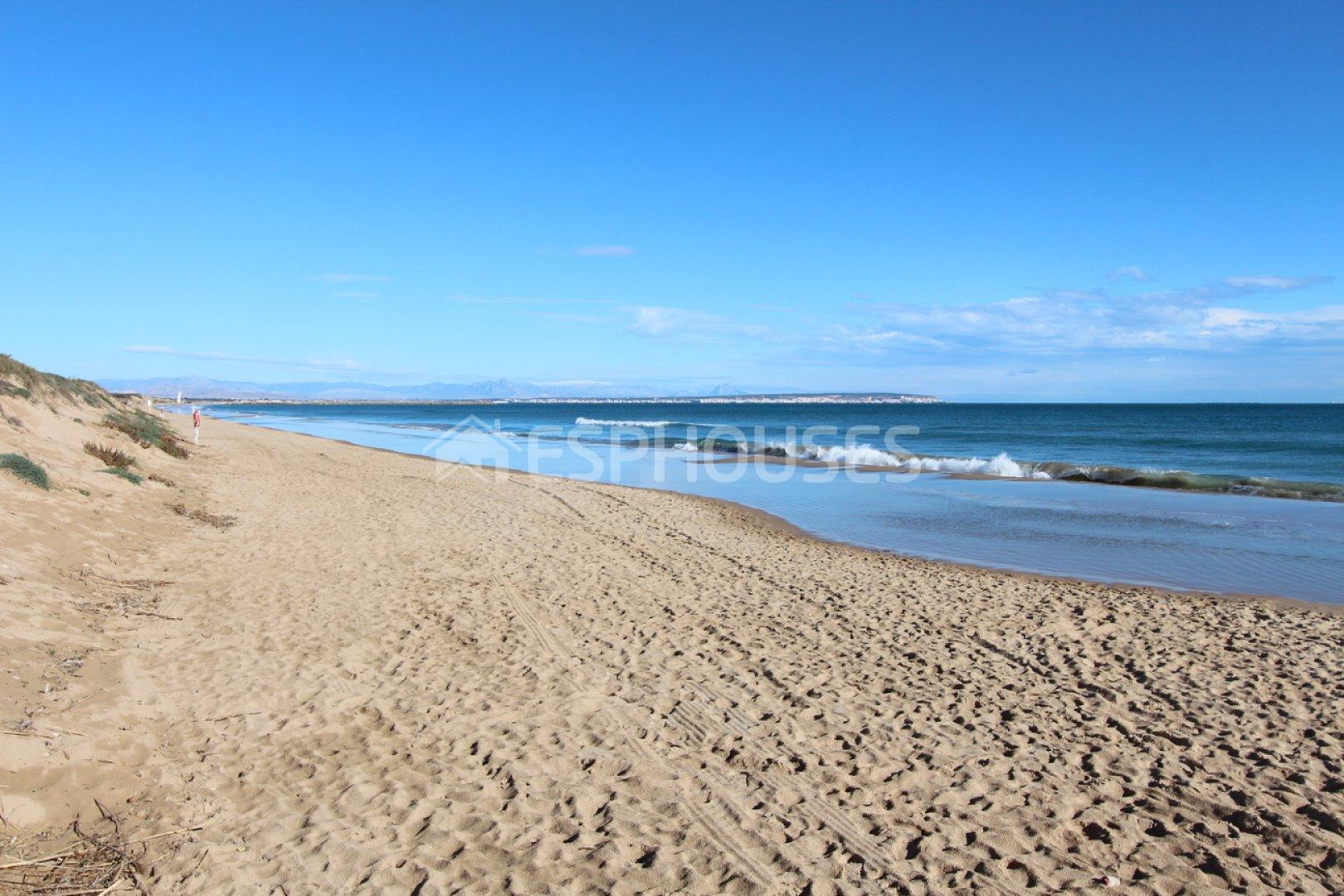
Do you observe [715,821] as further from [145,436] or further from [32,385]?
[32,385]

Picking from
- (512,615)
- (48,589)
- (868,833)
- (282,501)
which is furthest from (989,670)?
(282,501)

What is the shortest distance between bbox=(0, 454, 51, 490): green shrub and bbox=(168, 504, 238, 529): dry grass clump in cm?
195

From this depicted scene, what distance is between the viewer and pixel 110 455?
44.0 feet

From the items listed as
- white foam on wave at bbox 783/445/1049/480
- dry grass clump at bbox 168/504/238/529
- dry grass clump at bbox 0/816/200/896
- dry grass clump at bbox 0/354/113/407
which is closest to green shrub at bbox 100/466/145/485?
dry grass clump at bbox 168/504/238/529

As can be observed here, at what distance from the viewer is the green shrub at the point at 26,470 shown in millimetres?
9328

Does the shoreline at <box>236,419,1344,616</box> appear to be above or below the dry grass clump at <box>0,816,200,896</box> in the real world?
below

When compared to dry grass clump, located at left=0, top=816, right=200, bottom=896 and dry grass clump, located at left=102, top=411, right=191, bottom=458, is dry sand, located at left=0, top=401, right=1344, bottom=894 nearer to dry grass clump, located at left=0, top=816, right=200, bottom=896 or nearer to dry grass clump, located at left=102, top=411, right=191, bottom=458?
dry grass clump, located at left=0, top=816, right=200, bottom=896

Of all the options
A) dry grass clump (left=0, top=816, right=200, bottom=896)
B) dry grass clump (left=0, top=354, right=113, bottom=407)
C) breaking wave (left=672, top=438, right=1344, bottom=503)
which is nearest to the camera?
dry grass clump (left=0, top=816, right=200, bottom=896)

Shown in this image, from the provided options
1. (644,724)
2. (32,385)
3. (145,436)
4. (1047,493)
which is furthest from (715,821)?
(32,385)

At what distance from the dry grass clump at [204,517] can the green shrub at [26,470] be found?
1.95 metres

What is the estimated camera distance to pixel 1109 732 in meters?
5.17

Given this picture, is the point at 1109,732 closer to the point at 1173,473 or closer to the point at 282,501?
the point at 282,501

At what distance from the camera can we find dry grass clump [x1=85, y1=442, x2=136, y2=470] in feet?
43.4

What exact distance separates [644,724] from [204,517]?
9.50 m
